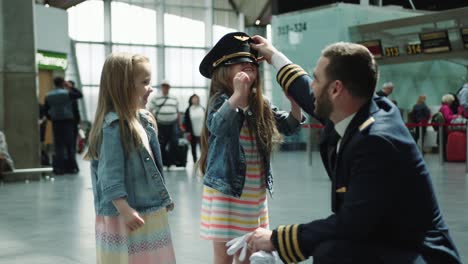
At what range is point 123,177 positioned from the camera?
2992mm

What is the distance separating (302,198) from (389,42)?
43.9 ft

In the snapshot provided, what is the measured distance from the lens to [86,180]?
38.5ft

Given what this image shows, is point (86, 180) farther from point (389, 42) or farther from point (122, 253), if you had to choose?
point (389, 42)

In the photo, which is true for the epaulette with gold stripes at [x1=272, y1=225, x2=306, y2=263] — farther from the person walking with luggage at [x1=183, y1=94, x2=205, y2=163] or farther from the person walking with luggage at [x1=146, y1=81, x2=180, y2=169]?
the person walking with luggage at [x1=183, y1=94, x2=205, y2=163]

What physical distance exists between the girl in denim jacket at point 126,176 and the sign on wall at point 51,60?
20.4 meters

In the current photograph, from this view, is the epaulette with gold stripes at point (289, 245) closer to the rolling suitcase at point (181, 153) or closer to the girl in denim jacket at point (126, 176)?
the girl in denim jacket at point (126, 176)

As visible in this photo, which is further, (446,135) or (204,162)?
(446,135)

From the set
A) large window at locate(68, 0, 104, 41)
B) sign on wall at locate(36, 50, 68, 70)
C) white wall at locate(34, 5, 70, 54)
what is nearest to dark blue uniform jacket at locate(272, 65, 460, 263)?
white wall at locate(34, 5, 70, 54)

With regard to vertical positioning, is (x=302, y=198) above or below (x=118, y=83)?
below

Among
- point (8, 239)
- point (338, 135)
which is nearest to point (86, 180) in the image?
point (8, 239)

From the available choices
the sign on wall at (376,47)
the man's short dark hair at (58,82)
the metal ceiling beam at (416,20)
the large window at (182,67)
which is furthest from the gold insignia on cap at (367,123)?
the large window at (182,67)

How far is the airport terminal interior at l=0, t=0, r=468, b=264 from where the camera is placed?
258 inches

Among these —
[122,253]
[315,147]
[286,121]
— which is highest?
[286,121]

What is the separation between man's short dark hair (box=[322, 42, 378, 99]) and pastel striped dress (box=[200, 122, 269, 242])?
117 cm
